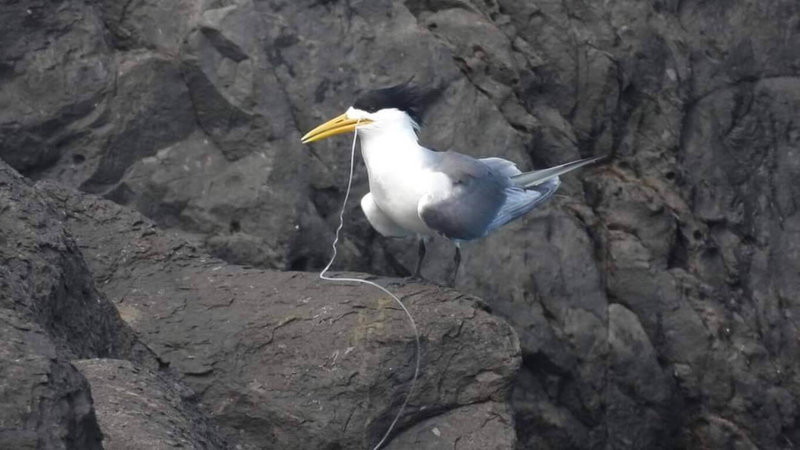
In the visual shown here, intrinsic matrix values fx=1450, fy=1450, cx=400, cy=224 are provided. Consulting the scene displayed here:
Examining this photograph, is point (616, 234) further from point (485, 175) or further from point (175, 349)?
point (175, 349)

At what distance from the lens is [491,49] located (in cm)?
924

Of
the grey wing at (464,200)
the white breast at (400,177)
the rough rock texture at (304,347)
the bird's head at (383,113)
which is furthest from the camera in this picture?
the bird's head at (383,113)

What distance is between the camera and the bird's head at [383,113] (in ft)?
24.6

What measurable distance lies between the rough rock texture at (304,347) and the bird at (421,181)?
384 millimetres

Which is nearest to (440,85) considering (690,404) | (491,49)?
(491,49)

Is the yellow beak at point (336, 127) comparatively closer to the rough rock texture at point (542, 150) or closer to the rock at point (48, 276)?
the rough rock texture at point (542, 150)

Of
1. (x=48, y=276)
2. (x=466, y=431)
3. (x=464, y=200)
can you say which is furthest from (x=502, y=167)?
(x=48, y=276)

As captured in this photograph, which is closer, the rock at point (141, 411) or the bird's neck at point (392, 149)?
the rock at point (141, 411)

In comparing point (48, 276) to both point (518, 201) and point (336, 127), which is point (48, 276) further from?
point (518, 201)

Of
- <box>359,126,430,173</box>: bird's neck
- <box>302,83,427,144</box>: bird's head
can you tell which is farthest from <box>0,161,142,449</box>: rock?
<box>302,83,427,144</box>: bird's head

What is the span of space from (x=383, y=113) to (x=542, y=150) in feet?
7.17

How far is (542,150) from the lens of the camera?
9.45 m

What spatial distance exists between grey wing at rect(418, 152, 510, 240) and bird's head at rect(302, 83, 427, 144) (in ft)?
0.91

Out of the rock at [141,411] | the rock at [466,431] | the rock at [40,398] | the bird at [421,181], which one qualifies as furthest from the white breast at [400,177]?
the rock at [40,398]
